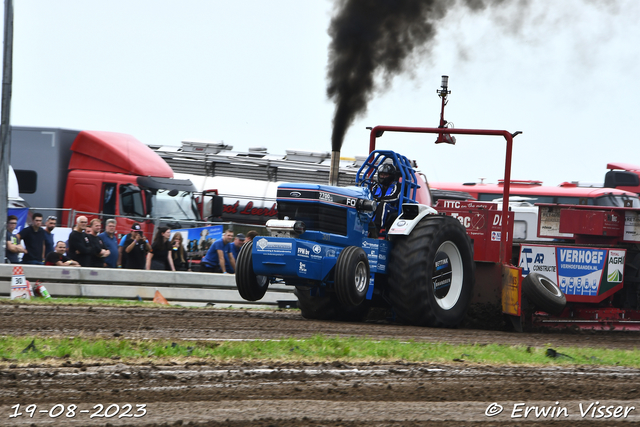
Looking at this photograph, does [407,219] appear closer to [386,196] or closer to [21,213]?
[386,196]

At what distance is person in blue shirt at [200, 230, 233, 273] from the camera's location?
1453cm

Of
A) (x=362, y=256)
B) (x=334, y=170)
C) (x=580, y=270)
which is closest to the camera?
(x=362, y=256)

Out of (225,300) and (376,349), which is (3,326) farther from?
(225,300)

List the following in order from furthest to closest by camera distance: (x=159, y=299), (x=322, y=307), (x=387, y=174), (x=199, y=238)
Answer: (x=199, y=238) < (x=159, y=299) < (x=322, y=307) < (x=387, y=174)

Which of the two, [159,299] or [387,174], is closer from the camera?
[387,174]

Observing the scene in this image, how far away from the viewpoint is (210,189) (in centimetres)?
2533

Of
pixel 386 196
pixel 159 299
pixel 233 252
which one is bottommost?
pixel 159 299

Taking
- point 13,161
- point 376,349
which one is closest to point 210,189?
point 13,161

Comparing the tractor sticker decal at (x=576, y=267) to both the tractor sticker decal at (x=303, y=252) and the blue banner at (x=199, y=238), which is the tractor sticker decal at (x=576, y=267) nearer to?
the tractor sticker decal at (x=303, y=252)

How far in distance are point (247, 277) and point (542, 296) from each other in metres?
3.75

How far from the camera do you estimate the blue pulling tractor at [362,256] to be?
8782 millimetres

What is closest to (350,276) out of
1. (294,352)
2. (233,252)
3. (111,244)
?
(294,352)

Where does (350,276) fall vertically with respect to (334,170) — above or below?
below

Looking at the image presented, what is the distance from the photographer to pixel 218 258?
14.6 metres
